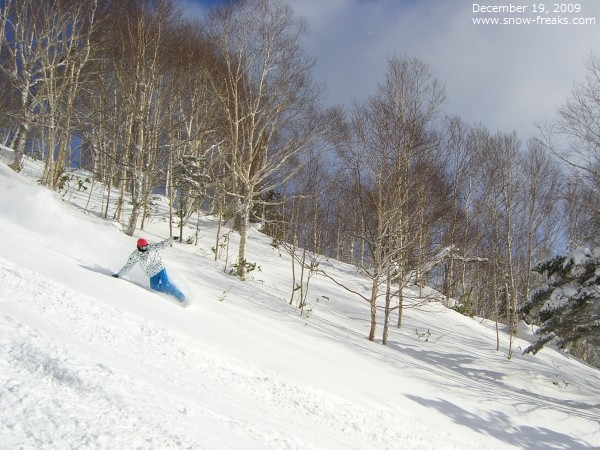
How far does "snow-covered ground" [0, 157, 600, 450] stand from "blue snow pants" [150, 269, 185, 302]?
0.37 metres

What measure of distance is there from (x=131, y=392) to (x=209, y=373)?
4.43ft

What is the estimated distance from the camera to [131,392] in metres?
3.01

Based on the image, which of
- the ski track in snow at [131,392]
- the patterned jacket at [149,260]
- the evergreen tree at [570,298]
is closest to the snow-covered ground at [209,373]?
the ski track in snow at [131,392]

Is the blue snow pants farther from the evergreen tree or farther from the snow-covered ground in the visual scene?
Result: the evergreen tree

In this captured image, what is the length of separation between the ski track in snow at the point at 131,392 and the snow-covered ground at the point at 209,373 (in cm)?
1

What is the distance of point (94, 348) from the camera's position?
3.69 meters

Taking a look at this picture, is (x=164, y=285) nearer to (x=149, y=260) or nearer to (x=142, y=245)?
(x=149, y=260)

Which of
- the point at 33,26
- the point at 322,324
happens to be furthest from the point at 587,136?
the point at 33,26

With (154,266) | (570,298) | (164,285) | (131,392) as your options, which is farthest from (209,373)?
(570,298)

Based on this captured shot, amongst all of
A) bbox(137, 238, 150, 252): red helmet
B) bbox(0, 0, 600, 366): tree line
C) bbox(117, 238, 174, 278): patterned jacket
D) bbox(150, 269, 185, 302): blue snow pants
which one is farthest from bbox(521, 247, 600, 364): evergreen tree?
bbox(137, 238, 150, 252): red helmet

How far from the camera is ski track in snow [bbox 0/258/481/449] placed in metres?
2.46

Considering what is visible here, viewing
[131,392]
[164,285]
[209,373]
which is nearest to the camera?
[131,392]

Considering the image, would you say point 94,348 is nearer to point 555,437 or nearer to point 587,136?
point 555,437

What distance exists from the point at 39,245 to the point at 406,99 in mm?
9538
